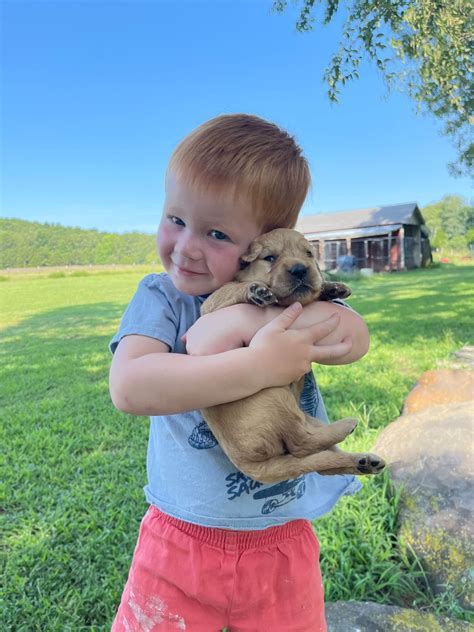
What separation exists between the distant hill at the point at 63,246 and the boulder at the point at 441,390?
1374 inches

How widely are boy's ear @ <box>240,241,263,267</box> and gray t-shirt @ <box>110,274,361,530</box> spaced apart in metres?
0.24

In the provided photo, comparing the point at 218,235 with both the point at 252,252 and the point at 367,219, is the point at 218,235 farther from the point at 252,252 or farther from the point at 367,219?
the point at 367,219

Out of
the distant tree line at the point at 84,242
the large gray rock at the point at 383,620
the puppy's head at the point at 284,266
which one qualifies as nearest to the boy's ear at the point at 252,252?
the puppy's head at the point at 284,266

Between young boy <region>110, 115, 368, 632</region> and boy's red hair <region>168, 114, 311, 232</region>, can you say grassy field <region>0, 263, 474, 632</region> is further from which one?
boy's red hair <region>168, 114, 311, 232</region>

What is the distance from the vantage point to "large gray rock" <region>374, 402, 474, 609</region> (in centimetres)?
232

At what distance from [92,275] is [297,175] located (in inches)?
1310

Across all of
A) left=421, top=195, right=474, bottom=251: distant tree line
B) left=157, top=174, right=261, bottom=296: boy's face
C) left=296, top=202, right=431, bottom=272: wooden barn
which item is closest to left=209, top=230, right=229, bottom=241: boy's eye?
left=157, top=174, right=261, bottom=296: boy's face

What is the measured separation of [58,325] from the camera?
12359 millimetres

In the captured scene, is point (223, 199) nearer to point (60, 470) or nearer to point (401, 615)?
point (401, 615)

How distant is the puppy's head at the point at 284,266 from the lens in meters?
1.30

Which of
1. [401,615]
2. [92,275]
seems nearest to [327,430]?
[401,615]

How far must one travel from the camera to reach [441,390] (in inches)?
163

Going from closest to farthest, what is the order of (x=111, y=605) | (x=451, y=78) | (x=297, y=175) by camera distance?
1. (x=297, y=175)
2. (x=111, y=605)
3. (x=451, y=78)

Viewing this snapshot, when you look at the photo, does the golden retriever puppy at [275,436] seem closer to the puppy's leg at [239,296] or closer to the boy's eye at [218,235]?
the puppy's leg at [239,296]
